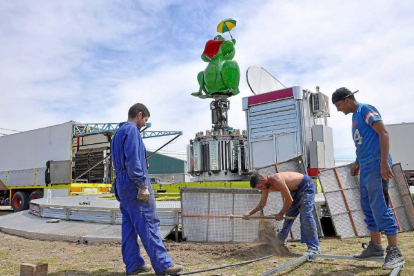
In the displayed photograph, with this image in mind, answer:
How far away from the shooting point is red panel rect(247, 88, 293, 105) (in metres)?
9.45

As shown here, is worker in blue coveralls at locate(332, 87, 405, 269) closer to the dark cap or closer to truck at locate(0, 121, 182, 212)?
the dark cap

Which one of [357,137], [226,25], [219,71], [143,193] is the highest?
[226,25]

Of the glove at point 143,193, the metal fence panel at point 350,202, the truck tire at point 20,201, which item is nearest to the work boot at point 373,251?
the metal fence panel at point 350,202

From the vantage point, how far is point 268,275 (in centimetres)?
320

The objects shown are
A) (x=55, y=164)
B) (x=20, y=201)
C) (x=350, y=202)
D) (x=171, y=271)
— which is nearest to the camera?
(x=171, y=271)

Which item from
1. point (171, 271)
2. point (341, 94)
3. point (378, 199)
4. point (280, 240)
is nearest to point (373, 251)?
point (378, 199)

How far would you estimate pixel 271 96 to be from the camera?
9.77m

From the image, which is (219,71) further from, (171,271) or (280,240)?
(171,271)

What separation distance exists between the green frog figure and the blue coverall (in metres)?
7.58

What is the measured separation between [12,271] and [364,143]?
12.9 ft

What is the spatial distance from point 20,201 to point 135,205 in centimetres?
1374

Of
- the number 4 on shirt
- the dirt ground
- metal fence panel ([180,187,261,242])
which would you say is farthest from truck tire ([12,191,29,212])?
the number 4 on shirt

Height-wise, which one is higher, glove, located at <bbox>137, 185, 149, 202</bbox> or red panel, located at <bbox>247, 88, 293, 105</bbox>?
red panel, located at <bbox>247, 88, 293, 105</bbox>

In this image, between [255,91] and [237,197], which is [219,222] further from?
[255,91]
